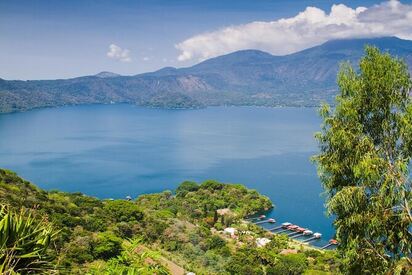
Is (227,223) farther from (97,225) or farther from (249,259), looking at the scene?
(97,225)

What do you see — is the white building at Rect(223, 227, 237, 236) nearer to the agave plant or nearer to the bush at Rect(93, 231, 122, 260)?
the bush at Rect(93, 231, 122, 260)

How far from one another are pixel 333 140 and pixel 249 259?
66.9 ft

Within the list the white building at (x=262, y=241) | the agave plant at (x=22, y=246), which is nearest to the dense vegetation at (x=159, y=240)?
the white building at (x=262, y=241)

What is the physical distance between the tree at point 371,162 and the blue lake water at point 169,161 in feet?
118

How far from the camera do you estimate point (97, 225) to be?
25.4 meters

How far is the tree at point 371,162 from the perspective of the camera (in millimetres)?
5863

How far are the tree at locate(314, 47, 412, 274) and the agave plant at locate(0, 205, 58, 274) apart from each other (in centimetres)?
403

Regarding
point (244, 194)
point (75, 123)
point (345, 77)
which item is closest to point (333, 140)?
point (345, 77)

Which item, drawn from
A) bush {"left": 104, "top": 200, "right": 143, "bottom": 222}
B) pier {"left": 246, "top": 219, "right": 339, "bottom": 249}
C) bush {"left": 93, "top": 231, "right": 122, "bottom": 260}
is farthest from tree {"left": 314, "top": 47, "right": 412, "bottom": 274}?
pier {"left": 246, "top": 219, "right": 339, "bottom": 249}

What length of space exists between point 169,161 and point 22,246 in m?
72.9

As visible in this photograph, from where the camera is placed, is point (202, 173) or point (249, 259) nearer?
point (249, 259)

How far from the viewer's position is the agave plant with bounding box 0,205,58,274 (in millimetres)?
4027

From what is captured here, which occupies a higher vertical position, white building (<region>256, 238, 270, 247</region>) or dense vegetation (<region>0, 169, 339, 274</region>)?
dense vegetation (<region>0, 169, 339, 274</region>)

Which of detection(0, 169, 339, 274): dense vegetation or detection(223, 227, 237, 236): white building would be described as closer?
detection(0, 169, 339, 274): dense vegetation
